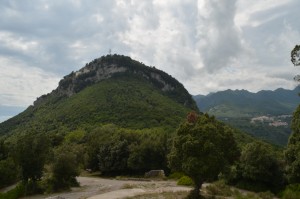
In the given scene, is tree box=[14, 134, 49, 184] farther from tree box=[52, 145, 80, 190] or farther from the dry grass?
the dry grass

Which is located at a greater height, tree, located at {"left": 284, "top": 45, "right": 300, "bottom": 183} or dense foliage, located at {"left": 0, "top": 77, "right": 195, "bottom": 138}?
dense foliage, located at {"left": 0, "top": 77, "right": 195, "bottom": 138}

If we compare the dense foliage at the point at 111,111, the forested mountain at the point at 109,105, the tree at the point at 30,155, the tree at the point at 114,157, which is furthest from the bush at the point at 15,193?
the dense foliage at the point at 111,111

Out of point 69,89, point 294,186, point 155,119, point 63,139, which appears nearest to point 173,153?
point 294,186

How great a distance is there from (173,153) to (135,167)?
3529 centimetres

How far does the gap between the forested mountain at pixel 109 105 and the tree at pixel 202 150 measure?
7439cm

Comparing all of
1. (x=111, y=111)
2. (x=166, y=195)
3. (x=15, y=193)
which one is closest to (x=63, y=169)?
(x=15, y=193)

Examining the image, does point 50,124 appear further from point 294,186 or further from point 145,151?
point 294,186

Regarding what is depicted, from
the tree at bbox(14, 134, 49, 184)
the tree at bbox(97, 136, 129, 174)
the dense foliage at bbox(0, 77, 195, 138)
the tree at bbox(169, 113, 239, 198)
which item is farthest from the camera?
the dense foliage at bbox(0, 77, 195, 138)

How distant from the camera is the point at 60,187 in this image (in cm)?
5481

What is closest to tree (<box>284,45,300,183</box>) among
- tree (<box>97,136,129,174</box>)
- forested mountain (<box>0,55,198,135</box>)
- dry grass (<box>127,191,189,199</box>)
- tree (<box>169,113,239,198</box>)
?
tree (<box>169,113,239,198</box>)

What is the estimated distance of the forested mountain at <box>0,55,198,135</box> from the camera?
438 feet

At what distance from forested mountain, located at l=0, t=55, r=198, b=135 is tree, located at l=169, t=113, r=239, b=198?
74.4 m

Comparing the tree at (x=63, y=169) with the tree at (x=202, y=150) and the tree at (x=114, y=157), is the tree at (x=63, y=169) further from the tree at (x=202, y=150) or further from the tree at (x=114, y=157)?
the tree at (x=114, y=157)

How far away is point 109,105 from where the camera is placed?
144 metres
